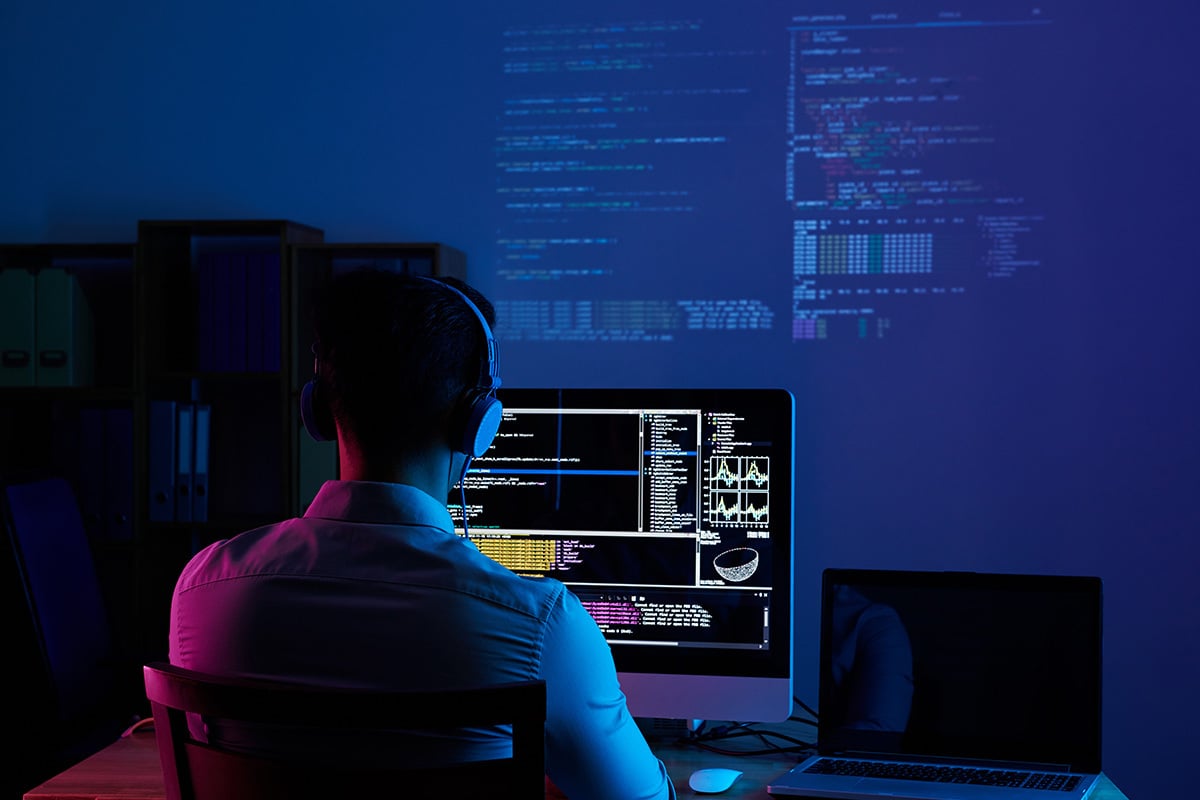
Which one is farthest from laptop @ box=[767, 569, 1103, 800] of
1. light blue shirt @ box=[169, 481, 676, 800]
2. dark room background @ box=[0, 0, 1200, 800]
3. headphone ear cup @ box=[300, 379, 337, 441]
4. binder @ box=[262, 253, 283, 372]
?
binder @ box=[262, 253, 283, 372]

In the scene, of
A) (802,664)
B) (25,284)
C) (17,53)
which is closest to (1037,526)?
(802,664)

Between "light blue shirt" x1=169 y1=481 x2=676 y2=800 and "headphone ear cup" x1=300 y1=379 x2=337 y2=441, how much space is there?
146mm

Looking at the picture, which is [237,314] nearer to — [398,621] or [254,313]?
[254,313]

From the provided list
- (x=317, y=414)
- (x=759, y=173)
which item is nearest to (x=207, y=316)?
(x=759, y=173)

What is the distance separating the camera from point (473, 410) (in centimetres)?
126

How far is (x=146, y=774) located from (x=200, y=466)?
1532mm

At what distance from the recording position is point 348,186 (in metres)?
3.26

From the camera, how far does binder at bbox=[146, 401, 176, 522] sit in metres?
3.05

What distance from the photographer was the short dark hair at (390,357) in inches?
46.8

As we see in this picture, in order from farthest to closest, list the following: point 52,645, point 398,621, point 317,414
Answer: point 52,645 < point 317,414 < point 398,621

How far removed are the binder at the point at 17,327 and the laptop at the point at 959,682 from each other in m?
2.48

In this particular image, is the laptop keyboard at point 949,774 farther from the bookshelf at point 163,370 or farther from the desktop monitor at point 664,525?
the bookshelf at point 163,370

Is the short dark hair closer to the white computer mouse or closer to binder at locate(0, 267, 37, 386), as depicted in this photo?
the white computer mouse

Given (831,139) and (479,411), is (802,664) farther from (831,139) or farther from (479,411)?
(479,411)
